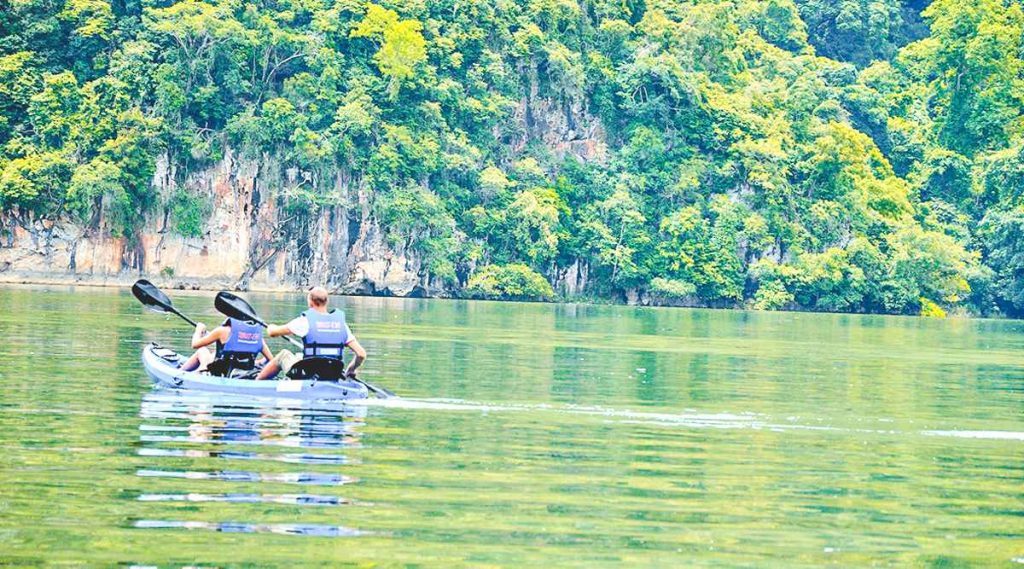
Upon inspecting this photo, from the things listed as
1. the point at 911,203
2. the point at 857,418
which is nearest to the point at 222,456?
the point at 857,418

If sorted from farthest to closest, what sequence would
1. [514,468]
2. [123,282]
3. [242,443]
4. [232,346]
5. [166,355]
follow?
[123,282] → [166,355] → [232,346] → [242,443] → [514,468]

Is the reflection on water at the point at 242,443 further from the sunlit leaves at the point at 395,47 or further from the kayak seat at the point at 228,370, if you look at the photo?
the sunlit leaves at the point at 395,47

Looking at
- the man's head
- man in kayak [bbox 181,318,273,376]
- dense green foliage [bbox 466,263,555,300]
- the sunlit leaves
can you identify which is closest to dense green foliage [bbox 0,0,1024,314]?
the sunlit leaves

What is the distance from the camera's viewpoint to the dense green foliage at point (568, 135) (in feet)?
233

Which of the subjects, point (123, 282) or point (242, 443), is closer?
point (242, 443)

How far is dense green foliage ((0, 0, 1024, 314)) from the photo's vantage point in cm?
7106

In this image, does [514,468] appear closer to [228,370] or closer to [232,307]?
[232,307]

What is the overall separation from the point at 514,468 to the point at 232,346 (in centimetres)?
689

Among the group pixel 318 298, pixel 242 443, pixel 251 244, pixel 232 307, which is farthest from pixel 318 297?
pixel 251 244

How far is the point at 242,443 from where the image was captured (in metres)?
14.8

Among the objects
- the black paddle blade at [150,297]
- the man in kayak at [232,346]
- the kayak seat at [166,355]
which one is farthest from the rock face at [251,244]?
the man in kayak at [232,346]

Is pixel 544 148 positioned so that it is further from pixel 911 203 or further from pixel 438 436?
pixel 438 436

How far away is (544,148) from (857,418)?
63622mm

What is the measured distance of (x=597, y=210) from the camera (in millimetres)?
80938
